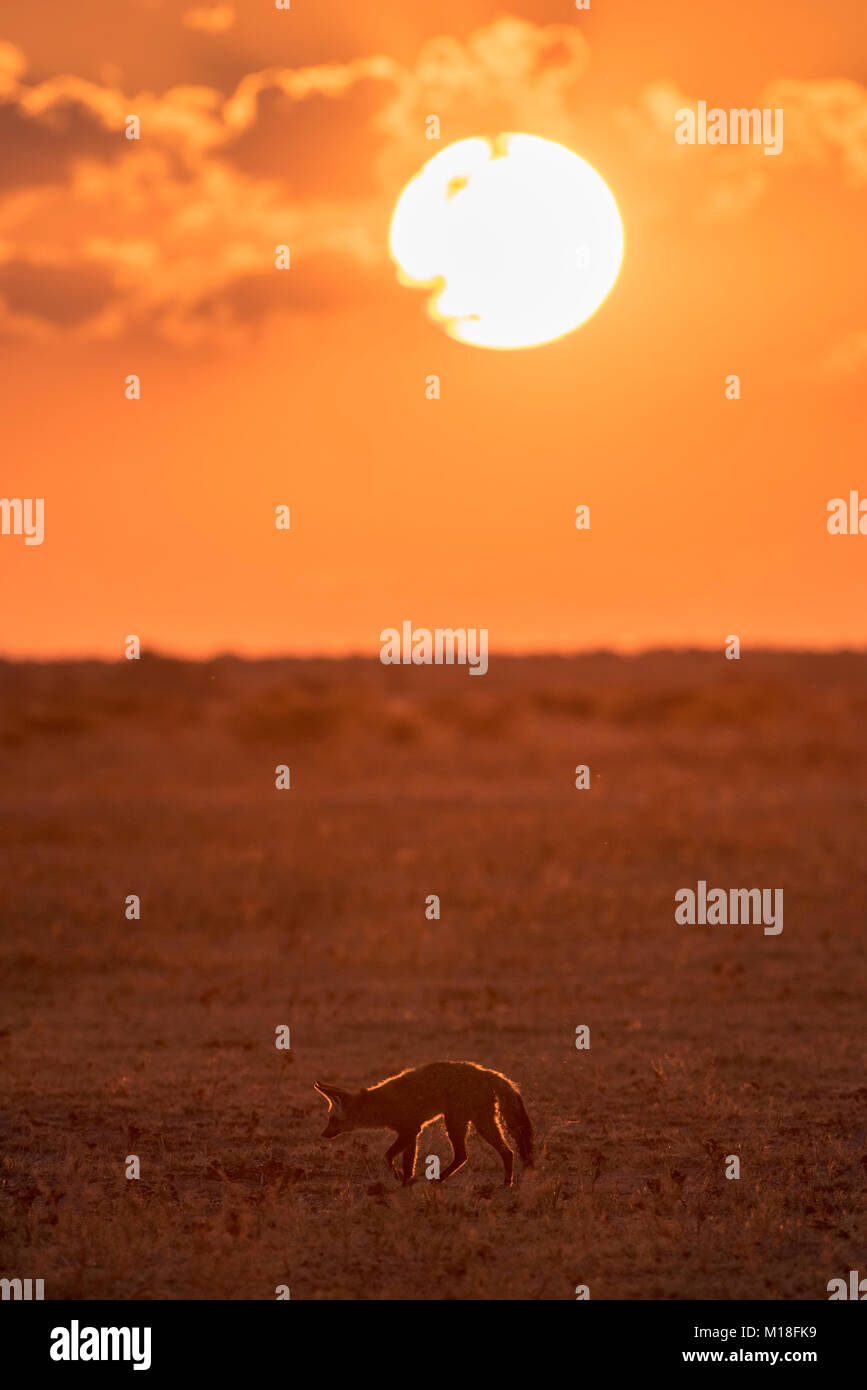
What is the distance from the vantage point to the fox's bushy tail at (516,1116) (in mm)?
7945

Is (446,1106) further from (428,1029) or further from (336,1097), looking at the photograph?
(428,1029)

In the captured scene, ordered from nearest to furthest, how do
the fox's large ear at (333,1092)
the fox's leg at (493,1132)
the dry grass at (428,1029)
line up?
the dry grass at (428,1029) → the fox's leg at (493,1132) → the fox's large ear at (333,1092)

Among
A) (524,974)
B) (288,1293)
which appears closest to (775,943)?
(524,974)

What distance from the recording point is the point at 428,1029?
12258 millimetres

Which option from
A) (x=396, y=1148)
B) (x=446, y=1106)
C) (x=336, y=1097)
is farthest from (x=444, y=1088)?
(x=336, y=1097)

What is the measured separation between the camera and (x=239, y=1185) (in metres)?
8.38

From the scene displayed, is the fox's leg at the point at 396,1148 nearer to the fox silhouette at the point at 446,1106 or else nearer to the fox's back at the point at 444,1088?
the fox silhouette at the point at 446,1106

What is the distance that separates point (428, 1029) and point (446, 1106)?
4364mm

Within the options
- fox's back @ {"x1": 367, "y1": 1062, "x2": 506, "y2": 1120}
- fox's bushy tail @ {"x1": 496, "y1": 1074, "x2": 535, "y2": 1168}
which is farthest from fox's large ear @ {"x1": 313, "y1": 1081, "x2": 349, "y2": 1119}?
fox's bushy tail @ {"x1": 496, "y1": 1074, "x2": 535, "y2": 1168}

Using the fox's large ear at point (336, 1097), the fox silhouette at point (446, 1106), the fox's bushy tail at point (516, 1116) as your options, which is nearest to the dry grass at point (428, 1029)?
the fox's bushy tail at point (516, 1116)

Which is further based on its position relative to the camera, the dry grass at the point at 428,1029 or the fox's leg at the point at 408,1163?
the fox's leg at the point at 408,1163

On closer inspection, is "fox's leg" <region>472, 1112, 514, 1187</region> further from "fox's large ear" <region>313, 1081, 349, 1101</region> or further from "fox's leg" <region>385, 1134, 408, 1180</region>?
"fox's large ear" <region>313, 1081, 349, 1101</region>

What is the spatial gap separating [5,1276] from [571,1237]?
299cm
